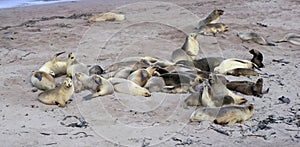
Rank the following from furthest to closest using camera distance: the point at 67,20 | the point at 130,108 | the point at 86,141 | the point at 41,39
Result: the point at 67,20 < the point at 41,39 < the point at 130,108 < the point at 86,141

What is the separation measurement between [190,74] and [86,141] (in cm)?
176

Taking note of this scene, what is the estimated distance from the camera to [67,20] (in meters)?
10.3

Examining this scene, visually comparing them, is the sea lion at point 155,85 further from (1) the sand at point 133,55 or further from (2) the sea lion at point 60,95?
(2) the sea lion at point 60,95

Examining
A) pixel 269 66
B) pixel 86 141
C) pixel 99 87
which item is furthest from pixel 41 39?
pixel 86 141

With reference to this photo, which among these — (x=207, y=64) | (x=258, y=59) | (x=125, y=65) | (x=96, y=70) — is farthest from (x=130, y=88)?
(x=258, y=59)

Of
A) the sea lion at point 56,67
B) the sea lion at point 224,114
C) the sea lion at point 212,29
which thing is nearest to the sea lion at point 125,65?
the sea lion at point 56,67

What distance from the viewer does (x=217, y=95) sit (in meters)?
5.18

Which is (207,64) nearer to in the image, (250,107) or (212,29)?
(250,107)

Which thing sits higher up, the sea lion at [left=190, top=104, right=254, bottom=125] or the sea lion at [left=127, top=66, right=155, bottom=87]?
the sea lion at [left=127, top=66, right=155, bottom=87]

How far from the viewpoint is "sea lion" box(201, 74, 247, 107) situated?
16.7ft

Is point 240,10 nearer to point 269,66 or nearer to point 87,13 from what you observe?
point 87,13

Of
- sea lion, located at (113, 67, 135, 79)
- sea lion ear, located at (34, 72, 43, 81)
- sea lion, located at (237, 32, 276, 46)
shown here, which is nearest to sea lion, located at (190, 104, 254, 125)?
sea lion, located at (113, 67, 135, 79)

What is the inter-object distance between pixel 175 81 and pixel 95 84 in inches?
35.6

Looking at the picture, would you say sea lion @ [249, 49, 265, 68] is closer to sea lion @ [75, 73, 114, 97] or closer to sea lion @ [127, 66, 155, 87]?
sea lion @ [127, 66, 155, 87]
